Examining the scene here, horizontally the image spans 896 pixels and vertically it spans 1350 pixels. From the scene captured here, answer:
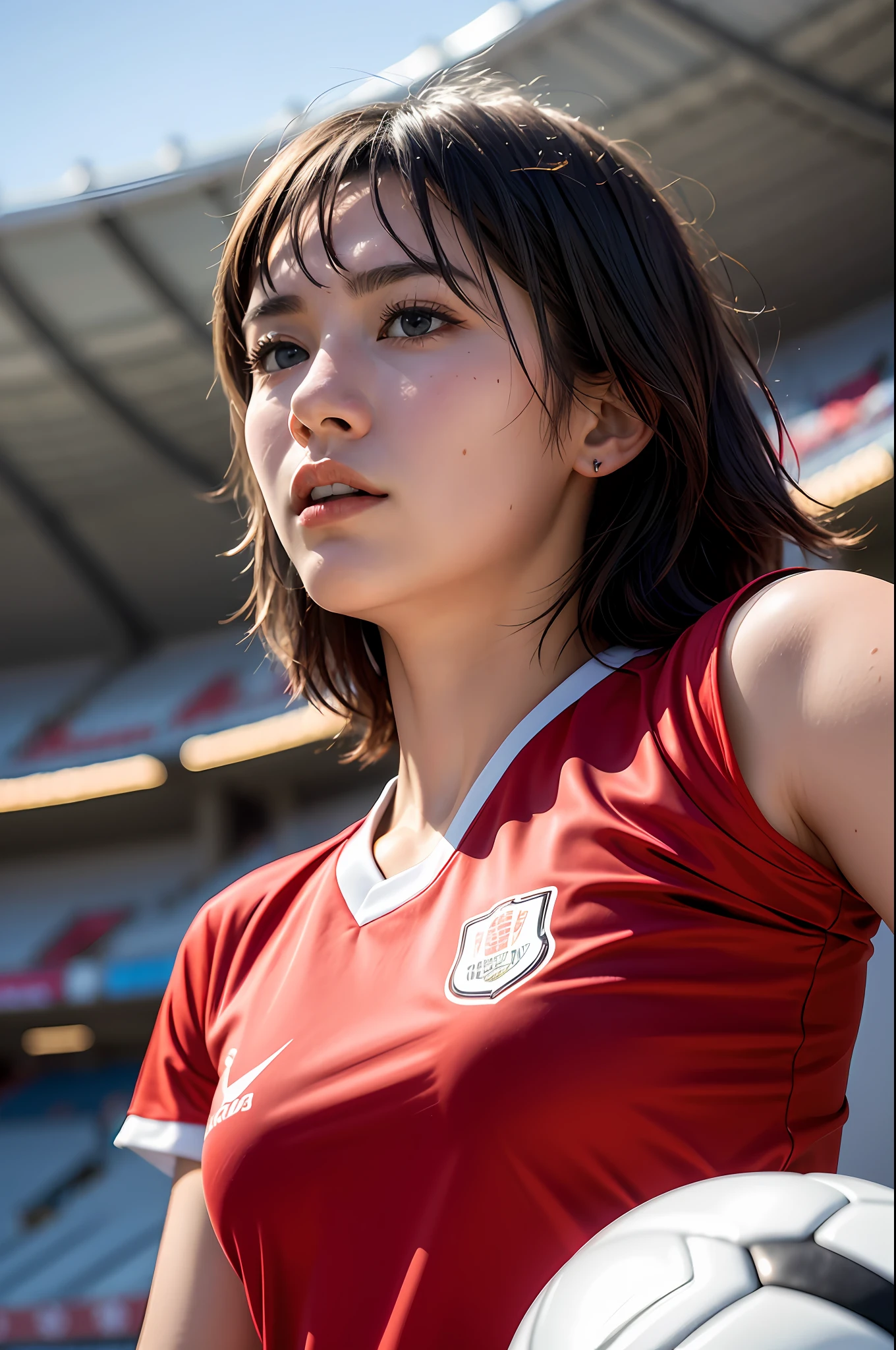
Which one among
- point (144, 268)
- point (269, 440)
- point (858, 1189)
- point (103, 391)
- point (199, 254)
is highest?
point (269, 440)

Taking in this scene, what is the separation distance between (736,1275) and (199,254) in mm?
11294

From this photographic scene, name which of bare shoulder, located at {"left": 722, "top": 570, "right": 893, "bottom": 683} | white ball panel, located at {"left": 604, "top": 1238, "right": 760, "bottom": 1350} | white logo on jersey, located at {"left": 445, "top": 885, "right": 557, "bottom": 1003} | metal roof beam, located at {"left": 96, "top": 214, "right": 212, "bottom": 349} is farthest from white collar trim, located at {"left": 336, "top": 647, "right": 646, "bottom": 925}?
metal roof beam, located at {"left": 96, "top": 214, "right": 212, "bottom": 349}

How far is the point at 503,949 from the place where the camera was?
34.2 inches

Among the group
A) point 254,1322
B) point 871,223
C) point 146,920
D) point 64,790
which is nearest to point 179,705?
point 64,790

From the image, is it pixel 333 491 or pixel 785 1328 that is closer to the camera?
pixel 785 1328

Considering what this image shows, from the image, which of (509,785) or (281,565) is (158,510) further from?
(509,785)

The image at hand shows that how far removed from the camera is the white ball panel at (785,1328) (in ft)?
1.85

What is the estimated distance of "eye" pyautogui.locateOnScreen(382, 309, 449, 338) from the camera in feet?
3.31

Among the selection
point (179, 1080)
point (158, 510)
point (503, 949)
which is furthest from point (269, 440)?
point (158, 510)

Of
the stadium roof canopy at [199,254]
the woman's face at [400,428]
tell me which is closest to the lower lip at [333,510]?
the woman's face at [400,428]

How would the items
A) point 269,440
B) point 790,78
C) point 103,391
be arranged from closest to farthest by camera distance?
point 269,440 → point 790,78 → point 103,391

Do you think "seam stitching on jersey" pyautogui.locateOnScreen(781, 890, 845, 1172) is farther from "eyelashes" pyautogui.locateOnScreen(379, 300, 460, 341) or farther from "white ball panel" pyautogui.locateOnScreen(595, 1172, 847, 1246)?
"eyelashes" pyautogui.locateOnScreen(379, 300, 460, 341)

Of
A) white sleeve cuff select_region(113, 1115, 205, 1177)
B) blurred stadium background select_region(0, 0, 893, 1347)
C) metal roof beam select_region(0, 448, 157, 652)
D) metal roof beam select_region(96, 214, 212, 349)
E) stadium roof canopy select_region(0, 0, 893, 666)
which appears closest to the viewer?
white sleeve cuff select_region(113, 1115, 205, 1177)

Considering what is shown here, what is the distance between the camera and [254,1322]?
1102mm
